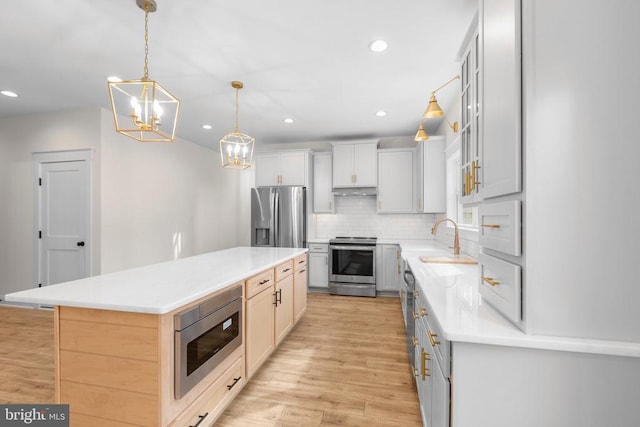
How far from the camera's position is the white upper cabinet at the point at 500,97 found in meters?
1.07

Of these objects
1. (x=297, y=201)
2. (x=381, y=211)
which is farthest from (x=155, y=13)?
(x=381, y=211)

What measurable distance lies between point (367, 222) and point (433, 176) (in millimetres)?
1511

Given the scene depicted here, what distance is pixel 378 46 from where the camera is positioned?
2404mm

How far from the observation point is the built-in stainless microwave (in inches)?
58.2

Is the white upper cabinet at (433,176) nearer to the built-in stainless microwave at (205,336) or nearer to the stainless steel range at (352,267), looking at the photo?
the stainless steel range at (352,267)

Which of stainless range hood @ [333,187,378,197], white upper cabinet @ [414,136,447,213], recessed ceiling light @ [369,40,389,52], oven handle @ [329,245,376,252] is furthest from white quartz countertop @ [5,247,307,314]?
stainless range hood @ [333,187,378,197]

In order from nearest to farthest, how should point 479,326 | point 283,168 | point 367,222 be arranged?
1. point 479,326
2. point 283,168
3. point 367,222

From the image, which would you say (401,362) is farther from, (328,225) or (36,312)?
(36,312)

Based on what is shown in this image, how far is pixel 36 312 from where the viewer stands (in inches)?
162

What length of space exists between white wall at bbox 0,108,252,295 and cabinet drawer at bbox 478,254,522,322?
4474 mm

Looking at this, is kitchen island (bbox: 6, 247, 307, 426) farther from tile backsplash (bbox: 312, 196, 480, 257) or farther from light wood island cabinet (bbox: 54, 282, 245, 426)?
tile backsplash (bbox: 312, 196, 480, 257)

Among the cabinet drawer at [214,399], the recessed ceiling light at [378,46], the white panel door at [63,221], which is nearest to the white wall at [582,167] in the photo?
the recessed ceiling light at [378,46]

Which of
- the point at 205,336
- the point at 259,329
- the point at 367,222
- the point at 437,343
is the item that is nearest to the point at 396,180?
the point at 367,222

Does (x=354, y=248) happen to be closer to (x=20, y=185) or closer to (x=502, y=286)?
(x=502, y=286)
